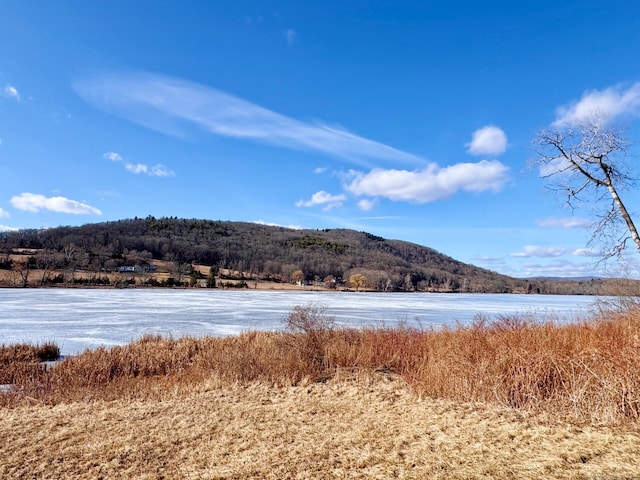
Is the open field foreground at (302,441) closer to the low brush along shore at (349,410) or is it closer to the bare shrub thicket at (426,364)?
the low brush along shore at (349,410)

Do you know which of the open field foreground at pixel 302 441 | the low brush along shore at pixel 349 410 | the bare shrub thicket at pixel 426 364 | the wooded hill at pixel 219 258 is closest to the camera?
the open field foreground at pixel 302 441

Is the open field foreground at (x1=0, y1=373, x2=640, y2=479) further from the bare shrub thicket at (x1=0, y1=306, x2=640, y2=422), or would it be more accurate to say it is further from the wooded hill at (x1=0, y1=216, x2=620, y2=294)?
the wooded hill at (x1=0, y1=216, x2=620, y2=294)

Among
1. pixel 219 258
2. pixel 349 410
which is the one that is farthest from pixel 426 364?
pixel 219 258

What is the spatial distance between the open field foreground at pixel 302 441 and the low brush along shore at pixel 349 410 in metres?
0.03

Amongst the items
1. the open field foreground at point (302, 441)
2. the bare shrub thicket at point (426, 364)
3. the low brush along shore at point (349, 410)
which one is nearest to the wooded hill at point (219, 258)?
the bare shrub thicket at point (426, 364)

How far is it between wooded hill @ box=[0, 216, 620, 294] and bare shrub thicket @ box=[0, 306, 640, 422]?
6708 cm

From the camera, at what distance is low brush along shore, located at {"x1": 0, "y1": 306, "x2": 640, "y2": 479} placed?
5258mm

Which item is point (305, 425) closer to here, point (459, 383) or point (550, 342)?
point (459, 383)

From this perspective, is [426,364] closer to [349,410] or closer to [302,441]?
[349,410]

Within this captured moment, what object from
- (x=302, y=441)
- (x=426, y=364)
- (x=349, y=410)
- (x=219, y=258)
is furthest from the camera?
(x=219, y=258)

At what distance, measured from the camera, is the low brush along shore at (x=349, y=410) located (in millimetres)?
5258

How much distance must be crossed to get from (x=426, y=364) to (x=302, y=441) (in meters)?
4.95

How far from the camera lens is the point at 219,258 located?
12669cm

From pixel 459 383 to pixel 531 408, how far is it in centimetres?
144
